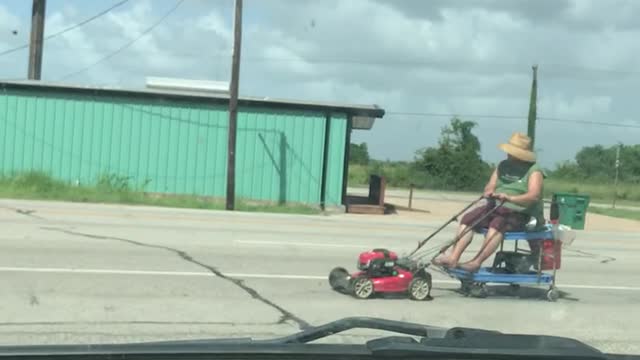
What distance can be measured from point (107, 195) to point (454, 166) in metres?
45.2

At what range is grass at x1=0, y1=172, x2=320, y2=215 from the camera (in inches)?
942

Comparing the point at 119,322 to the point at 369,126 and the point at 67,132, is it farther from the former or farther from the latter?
the point at 369,126

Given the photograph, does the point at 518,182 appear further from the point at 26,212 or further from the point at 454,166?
the point at 454,166

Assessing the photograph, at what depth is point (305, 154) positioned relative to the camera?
1046 inches

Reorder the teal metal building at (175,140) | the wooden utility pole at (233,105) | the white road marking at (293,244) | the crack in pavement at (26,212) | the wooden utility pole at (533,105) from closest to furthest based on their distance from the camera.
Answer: the white road marking at (293,244) → the crack in pavement at (26,212) → the wooden utility pole at (233,105) → the teal metal building at (175,140) → the wooden utility pole at (533,105)

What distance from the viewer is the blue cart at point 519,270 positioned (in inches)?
381

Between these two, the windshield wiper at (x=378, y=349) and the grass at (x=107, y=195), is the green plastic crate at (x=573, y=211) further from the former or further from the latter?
the windshield wiper at (x=378, y=349)

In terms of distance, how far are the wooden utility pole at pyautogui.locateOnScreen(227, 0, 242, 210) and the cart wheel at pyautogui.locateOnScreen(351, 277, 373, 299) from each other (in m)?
15.6

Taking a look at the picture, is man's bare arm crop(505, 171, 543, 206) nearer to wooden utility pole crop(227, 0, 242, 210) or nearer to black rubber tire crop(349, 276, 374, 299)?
black rubber tire crop(349, 276, 374, 299)

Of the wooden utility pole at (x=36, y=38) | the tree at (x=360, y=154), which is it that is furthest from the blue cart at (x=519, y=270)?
the tree at (x=360, y=154)

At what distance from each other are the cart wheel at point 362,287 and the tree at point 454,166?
187 feet

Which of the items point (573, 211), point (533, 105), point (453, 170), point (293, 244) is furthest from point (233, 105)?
point (453, 170)

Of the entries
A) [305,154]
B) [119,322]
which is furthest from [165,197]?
[119,322]

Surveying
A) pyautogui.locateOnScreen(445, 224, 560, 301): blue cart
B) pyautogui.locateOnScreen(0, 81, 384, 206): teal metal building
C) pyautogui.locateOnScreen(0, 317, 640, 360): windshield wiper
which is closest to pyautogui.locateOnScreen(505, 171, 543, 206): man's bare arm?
pyautogui.locateOnScreen(445, 224, 560, 301): blue cart
